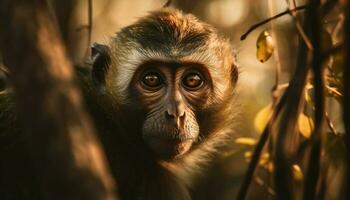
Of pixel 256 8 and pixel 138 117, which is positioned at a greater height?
pixel 256 8

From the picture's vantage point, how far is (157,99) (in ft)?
17.3

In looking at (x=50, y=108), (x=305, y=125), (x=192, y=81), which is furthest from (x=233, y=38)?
(x=50, y=108)

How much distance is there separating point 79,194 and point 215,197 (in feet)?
33.5

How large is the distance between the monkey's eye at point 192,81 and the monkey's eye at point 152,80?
8.6 inches

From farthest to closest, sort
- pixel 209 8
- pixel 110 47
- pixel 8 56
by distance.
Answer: pixel 209 8 < pixel 110 47 < pixel 8 56

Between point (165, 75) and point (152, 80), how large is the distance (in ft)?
0.37

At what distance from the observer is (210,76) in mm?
5879

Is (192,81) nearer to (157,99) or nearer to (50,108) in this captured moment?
(157,99)

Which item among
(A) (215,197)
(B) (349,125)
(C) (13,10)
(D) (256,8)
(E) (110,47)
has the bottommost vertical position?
(A) (215,197)

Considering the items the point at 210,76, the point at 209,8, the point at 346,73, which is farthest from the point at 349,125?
the point at 209,8

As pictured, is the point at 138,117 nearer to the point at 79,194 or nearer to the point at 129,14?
the point at 79,194

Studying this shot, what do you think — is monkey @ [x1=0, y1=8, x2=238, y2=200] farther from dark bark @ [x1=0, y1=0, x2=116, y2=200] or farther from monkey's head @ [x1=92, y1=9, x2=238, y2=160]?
dark bark @ [x1=0, y1=0, x2=116, y2=200]

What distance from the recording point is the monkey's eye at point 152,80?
17.9 ft

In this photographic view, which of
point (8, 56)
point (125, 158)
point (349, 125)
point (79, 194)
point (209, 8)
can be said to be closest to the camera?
point (79, 194)
